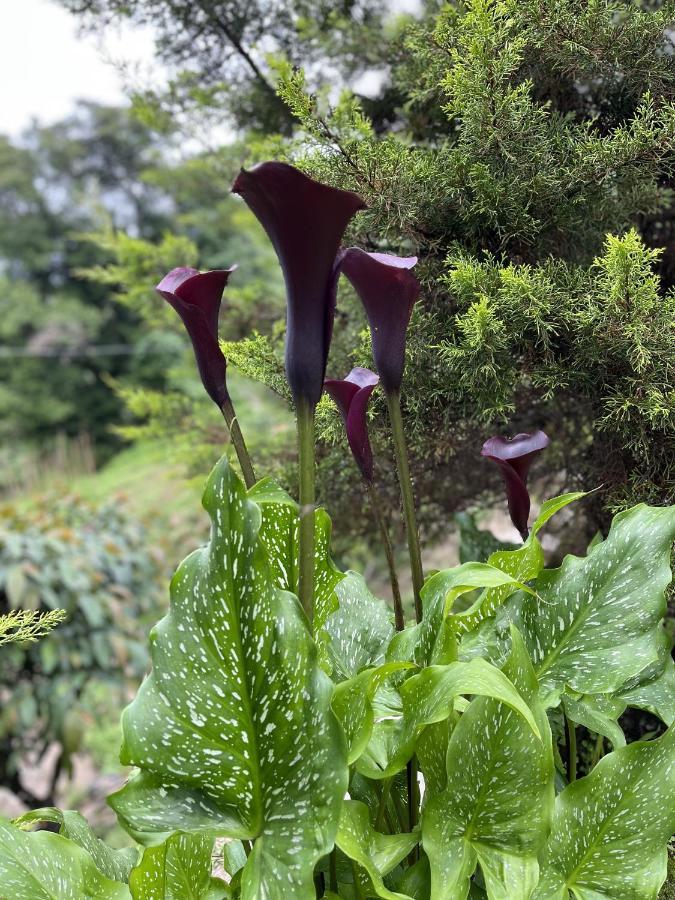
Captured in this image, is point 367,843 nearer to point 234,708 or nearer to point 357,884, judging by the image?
point 357,884

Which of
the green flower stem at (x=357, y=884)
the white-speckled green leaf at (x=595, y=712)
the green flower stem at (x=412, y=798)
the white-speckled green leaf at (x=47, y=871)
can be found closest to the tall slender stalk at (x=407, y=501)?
the green flower stem at (x=412, y=798)

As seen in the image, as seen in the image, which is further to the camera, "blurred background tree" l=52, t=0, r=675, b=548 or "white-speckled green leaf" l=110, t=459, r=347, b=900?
"blurred background tree" l=52, t=0, r=675, b=548

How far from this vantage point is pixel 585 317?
0.97m

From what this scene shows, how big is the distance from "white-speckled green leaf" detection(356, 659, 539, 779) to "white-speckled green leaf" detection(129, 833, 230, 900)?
206mm

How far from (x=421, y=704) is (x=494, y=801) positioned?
0.39ft

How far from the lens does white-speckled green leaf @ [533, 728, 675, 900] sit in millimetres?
739

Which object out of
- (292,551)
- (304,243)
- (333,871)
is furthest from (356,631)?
(304,243)

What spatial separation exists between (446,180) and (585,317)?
0.29 metres

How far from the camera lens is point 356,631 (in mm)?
983

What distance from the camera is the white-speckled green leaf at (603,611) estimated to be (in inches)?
31.6

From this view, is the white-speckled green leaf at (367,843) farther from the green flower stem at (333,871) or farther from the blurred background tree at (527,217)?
the blurred background tree at (527,217)

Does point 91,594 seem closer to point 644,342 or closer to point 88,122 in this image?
point 644,342

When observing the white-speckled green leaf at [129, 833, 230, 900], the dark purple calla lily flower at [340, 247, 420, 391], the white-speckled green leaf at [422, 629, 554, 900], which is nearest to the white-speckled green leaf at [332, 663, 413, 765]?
the white-speckled green leaf at [422, 629, 554, 900]

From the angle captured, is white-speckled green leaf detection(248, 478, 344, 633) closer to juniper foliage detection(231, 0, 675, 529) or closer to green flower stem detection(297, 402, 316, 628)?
green flower stem detection(297, 402, 316, 628)
